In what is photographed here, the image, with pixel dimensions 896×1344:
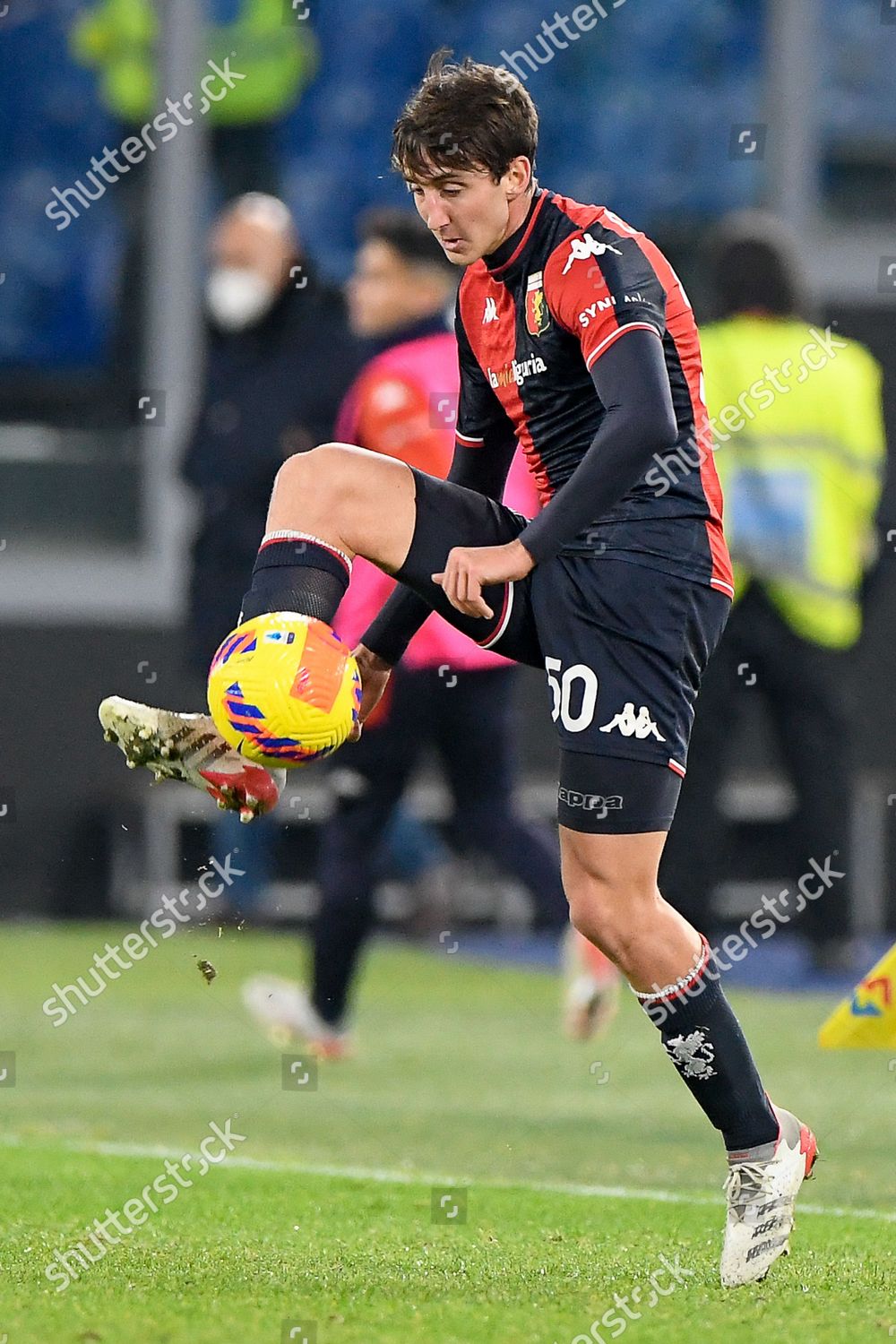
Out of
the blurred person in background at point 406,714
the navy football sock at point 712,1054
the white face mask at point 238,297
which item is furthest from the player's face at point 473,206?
the white face mask at point 238,297

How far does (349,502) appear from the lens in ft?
14.2

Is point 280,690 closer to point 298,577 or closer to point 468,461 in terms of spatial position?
point 298,577

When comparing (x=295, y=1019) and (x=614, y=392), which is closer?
(x=614, y=392)

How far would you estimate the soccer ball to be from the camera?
4.13 m

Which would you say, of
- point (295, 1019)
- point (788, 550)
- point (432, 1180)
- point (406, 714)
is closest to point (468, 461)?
point (432, 1180)

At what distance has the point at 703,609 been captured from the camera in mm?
4410

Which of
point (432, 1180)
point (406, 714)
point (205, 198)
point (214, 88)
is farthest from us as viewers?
point (205, 198)

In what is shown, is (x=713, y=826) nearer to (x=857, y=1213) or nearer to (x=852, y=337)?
(x=857, y=1213)

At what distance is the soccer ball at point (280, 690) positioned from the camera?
4133 millimetres

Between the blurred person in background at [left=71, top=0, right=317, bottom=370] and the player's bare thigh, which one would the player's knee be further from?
the blurred person in background at [left=71, top=0, right=317, bottom=370]

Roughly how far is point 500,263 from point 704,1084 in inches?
63.3

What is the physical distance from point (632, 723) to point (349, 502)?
67 cm

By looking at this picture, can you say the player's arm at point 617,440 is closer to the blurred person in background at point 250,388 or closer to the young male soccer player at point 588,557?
the young male soccer player at point 588,557

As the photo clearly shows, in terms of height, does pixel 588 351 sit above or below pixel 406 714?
above
